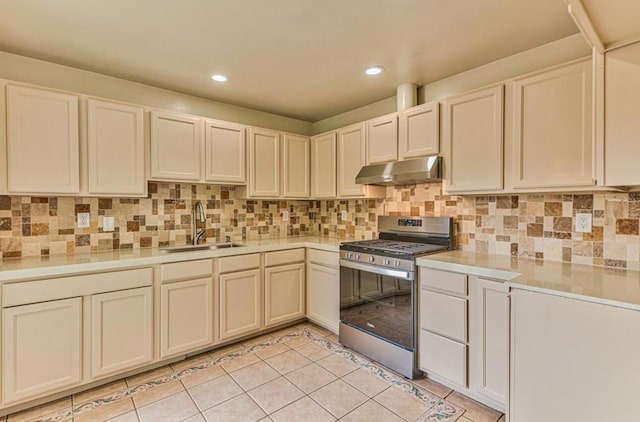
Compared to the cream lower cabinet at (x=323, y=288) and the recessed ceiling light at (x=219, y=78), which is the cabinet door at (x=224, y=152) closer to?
the recessed ceiling light at (x=219, y=78)

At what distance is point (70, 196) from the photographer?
2428 mm

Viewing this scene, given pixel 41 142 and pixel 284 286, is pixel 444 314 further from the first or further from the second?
pixel 41 142

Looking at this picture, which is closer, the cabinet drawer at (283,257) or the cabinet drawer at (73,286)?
the cabinet drawer at (73,286)

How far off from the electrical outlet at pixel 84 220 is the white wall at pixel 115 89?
1.03m

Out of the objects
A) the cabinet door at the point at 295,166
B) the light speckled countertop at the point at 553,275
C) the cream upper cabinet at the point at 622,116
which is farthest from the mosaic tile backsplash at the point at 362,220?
the cream upper cabinet at the point at 622,116

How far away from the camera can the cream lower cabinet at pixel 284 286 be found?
10.2 ft

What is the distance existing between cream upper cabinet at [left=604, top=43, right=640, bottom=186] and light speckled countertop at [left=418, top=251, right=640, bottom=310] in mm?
524

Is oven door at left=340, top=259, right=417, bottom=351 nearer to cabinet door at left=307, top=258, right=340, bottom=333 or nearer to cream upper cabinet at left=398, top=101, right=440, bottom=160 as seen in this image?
cabinet door at left=307, top=258, right=340, bottom=333

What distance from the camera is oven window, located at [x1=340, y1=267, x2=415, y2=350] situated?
236 cm

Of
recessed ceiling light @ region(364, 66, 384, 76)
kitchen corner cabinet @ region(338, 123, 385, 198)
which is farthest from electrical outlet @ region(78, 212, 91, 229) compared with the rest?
recessed ceiling light @ region(364, 66, 384, 76)

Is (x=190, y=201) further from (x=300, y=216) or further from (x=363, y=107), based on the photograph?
(x=363, y=107)

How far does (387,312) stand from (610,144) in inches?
69.3

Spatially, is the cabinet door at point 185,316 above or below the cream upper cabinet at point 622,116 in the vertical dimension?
below

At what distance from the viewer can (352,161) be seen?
3.30 m
